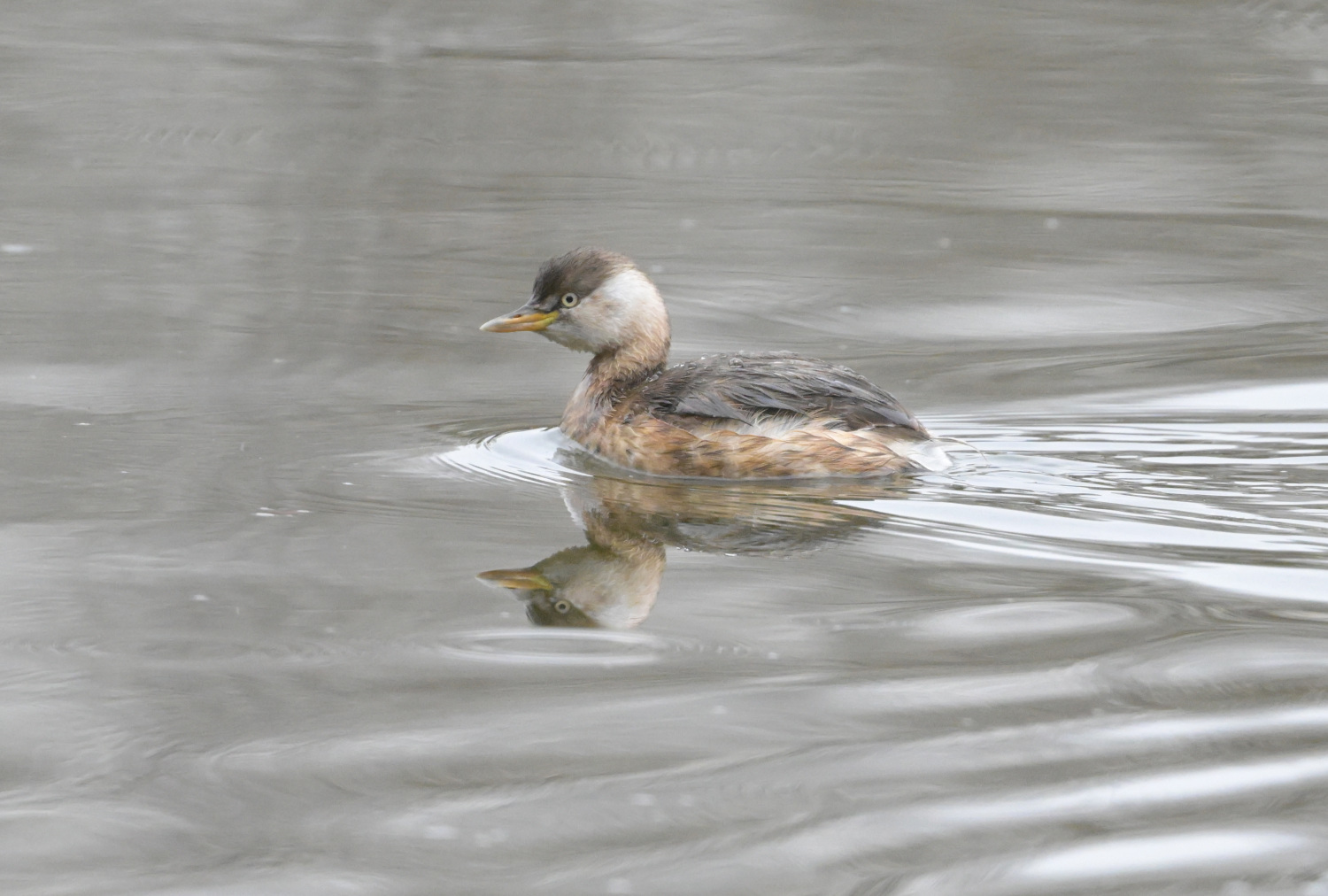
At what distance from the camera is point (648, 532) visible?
5.58 metres

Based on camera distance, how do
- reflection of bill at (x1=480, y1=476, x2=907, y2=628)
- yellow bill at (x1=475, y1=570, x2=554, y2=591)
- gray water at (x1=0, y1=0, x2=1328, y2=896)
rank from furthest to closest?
yellow bill at (x1=475, y1=570, x2=554, y2=591) → reflection of bill at (x1=480, y1=476, x2=907, y2=628) → gray water at (x1=0, y1=0, x2=1328, y2=896)

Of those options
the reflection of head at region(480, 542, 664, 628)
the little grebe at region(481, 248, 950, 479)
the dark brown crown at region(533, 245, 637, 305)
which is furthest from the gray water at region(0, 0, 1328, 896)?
the dark brown crown at region(533, 245, 637, 305)

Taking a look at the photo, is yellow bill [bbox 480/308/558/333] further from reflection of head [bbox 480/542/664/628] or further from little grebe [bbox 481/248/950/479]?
reflection of head [bbox 480/542/664/628]

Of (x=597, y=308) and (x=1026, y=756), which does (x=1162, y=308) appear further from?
(x=1026, y=756)

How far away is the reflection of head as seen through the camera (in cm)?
469

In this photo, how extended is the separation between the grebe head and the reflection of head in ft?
5.32

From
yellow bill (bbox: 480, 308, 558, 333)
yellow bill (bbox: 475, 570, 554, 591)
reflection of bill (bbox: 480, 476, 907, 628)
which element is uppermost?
yellow bill (bbox: 480, 308, 558, 333)

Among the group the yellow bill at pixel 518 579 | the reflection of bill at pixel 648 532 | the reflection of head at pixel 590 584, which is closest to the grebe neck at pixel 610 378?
the reflection of bill at pixel 648 532

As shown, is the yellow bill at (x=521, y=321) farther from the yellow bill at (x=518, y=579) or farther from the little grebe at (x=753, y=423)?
the yellow bill at (x=518, y=579)

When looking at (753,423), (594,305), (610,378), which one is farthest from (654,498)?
(594,305)

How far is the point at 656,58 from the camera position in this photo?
13.8 meters

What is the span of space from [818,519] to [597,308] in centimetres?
154

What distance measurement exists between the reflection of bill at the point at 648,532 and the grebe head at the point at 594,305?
77 centimetres

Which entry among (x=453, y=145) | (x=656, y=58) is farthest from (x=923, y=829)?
(x=656, y=58)
